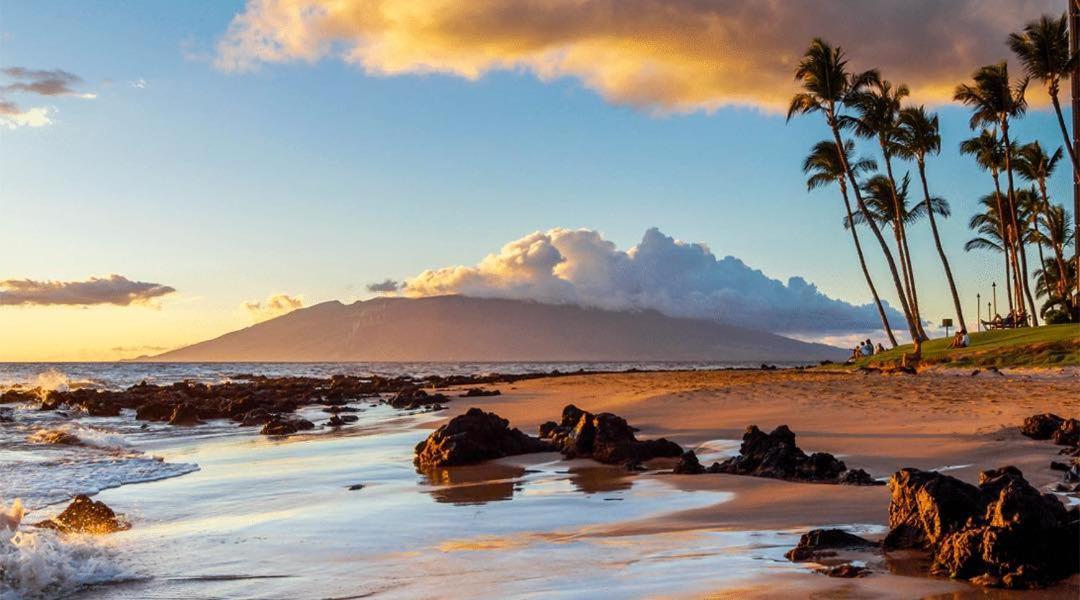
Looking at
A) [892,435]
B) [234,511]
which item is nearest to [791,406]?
[892,435]

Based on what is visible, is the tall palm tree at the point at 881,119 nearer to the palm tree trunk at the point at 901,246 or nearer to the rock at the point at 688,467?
the palm tree trunk at the point at 901,246

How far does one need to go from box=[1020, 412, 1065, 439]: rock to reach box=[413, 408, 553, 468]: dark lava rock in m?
6.88

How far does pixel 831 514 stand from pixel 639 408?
13285mm

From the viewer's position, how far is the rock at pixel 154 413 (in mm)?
28344

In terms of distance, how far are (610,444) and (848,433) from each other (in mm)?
3795

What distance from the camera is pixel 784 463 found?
401 inches

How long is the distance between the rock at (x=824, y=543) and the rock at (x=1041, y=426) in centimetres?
640

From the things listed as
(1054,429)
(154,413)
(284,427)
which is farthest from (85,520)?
(154,413)

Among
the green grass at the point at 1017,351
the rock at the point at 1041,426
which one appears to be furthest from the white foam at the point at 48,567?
the green grass at the point at 1017,351

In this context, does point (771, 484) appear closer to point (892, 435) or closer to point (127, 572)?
point (892, 435)

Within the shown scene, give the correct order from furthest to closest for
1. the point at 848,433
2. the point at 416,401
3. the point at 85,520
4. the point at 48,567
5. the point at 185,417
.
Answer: the point at 416,401 → the point at 185,417 → the point at 848,433 → the point at 85,520 → the point at 48,567

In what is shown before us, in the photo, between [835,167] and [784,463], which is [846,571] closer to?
[784,463]

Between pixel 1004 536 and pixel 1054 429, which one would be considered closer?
pixel 1004 536

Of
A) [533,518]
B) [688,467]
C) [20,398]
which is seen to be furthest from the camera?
[20,398]
